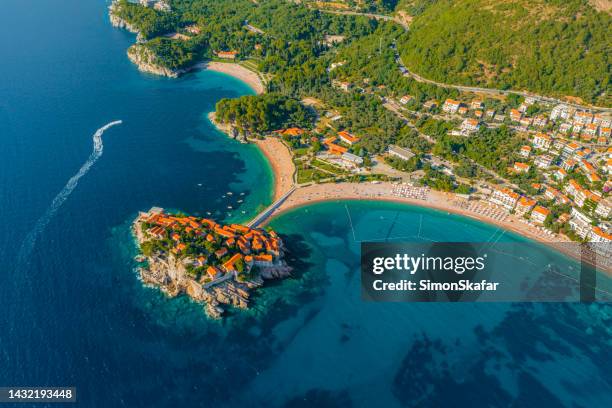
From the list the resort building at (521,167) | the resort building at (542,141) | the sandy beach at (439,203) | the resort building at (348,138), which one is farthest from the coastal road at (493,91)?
the sandy beach at (439,203)

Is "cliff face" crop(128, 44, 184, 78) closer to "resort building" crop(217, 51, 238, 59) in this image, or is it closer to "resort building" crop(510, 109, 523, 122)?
"resort building" crop(217, 51, 238, 59)

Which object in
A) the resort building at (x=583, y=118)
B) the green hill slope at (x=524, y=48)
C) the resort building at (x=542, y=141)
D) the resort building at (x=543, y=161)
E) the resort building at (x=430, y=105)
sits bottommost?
the resort building at (x=543, y=161)

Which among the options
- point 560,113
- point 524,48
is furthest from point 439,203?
point 524,48

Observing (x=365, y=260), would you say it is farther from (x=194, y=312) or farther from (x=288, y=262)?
(x=194, y=312)

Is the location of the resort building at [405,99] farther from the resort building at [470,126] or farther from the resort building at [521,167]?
the resort building at [521,167]

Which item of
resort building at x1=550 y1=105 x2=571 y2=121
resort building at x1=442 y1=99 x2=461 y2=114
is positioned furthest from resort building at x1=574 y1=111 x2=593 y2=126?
resort building at x1=442 y1=99 x2=461 y2=114

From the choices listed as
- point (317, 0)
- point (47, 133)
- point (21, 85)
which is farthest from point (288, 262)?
point (317, 0)
